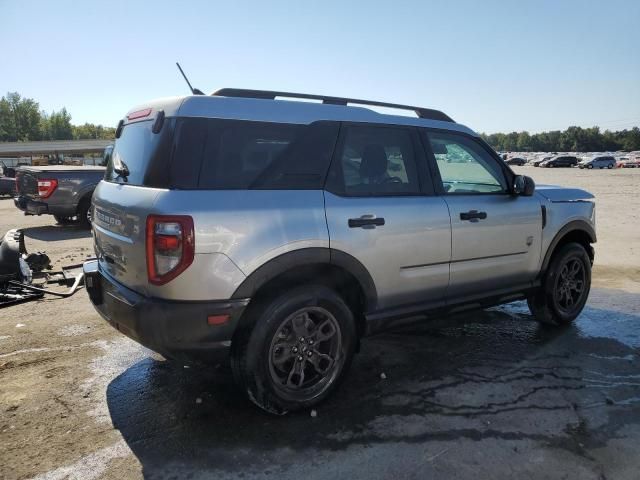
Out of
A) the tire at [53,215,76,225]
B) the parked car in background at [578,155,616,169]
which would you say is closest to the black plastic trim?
the tire at [53,215,76,225]

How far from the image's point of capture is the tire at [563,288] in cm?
482

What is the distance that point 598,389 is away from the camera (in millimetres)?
→ 3639

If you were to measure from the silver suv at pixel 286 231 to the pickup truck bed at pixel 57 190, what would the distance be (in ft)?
26.2

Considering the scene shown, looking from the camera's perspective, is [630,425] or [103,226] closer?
[630,425]

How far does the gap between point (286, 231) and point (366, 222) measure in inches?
24.4

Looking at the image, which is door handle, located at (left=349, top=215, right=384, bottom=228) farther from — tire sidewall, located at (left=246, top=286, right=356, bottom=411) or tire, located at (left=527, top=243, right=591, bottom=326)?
tire, located at (left=527, top=243, right=591, bottom=326)

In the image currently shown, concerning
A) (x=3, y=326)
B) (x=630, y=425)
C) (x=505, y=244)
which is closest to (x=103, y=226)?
(x=3, y=326)

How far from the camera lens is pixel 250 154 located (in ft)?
10.1

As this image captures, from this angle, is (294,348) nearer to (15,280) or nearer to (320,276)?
(320,276)

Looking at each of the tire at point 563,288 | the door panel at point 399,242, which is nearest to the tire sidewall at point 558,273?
the tire at point 563,288

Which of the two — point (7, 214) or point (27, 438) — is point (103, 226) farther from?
point (7, 214)

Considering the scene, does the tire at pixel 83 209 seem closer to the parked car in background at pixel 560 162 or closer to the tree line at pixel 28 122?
the parked car in background at pixel 560 162

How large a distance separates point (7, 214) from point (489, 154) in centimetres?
1529

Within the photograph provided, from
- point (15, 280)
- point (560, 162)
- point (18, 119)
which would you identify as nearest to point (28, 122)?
point (18, 119)
